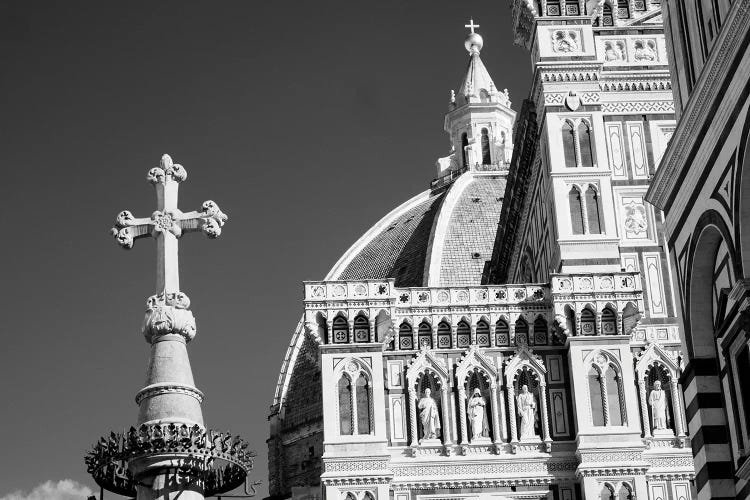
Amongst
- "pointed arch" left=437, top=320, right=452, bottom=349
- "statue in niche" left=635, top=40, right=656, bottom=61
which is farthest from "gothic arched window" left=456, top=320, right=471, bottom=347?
"statue in niche" left=635, top=40, right=656, bottom=61

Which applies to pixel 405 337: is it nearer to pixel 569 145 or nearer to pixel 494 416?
pixel 494 416

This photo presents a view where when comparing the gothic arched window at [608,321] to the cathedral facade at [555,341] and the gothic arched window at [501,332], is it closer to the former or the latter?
the cathedral facade at [555,341]

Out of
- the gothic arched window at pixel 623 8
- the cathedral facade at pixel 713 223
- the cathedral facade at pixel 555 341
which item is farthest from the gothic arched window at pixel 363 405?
the cathedral facade at pixel 713 223

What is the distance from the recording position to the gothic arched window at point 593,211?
3384 centimetres

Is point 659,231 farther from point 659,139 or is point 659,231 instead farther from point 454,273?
point 454,273

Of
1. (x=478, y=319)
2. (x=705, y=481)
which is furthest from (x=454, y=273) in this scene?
(x=705, y=481)

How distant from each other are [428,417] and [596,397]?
139 inches

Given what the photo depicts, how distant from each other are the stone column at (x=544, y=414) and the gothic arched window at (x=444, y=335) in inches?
86.1

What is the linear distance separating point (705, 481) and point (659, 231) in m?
16.5

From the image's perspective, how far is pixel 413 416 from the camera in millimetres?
31797

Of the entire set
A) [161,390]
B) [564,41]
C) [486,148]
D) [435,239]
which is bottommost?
[161,390]

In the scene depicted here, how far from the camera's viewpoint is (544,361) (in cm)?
3247

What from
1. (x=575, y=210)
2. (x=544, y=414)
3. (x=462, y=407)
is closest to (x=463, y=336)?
(x=462, y=407)

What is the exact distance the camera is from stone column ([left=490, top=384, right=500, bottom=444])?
104ft
